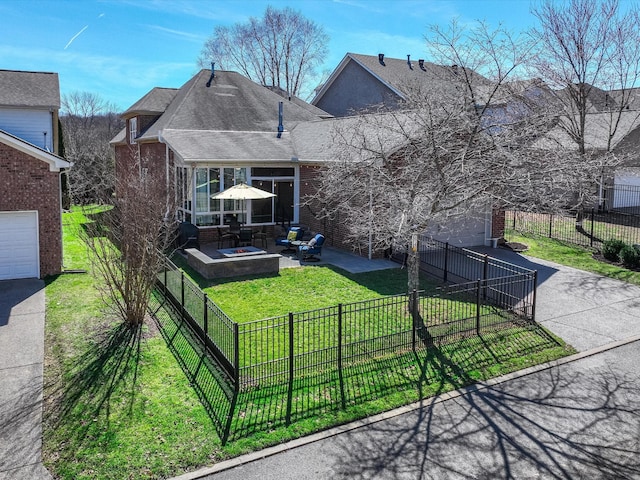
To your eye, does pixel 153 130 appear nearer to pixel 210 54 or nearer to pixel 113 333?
pixel 113 333

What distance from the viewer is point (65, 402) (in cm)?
776

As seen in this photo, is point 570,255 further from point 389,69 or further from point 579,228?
point 389,69

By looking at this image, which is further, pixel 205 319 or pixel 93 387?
pixel 205 319

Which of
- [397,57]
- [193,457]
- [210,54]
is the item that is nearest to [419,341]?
[193,457]

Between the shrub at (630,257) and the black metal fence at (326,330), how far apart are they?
5.19 meters

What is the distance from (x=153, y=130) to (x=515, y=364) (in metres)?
19.8

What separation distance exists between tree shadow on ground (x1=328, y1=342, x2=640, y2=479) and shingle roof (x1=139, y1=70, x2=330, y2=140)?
17549 mm

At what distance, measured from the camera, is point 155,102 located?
2708 centimetres

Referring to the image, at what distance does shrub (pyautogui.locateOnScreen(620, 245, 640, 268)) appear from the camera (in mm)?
16016

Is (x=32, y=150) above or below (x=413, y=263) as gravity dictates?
above

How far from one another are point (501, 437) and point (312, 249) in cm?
1010

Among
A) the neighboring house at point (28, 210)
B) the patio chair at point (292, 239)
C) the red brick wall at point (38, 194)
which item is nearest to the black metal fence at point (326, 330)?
the red brick wall at point (38, 194)

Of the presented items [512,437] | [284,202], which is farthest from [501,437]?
[284,202]

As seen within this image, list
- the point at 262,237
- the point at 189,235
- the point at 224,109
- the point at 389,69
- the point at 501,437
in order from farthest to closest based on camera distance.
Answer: the point at 389,69 → the point at 224,109 → the point at 262,237 → the point at 189,235 → the point at 501,437
